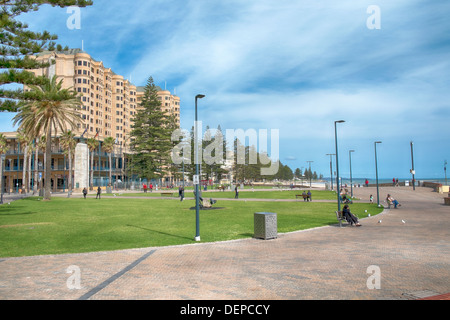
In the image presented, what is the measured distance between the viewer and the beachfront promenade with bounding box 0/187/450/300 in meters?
6.04

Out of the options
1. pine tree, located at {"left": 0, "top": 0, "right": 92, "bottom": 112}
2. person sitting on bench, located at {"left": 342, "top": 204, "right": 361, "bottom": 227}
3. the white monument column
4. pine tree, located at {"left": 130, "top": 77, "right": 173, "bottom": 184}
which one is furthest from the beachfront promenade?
pine tree, located at {"left": 130, "top": 77, "right": 173, "bottom": 184}

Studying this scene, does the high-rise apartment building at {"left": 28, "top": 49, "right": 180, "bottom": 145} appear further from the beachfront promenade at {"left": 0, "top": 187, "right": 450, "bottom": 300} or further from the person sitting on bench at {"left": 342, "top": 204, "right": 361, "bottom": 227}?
the beachfront promenade at {"left": 0, "top": 187, "right": 450, "bottom": 300}

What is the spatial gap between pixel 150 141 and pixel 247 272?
6949 cm

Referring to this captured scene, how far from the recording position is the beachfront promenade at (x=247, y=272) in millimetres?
6039

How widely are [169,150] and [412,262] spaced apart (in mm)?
72632

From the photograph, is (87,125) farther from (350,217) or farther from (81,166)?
(350,217)

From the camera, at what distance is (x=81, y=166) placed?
63875 mm

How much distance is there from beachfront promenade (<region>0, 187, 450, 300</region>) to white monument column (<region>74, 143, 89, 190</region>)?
58.0 metres

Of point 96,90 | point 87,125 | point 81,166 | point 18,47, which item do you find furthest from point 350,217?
point 96,90

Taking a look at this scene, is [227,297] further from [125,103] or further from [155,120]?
[125,103]

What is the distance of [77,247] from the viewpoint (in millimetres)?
10516

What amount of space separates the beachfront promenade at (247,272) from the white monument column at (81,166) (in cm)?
5802

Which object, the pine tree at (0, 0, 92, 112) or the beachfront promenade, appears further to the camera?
the pine tree at (0, 0, 92, 112)
